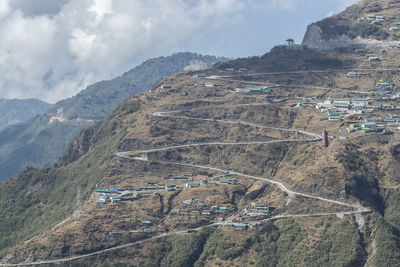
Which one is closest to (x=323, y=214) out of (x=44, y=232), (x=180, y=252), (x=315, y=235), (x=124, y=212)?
(x=315, y=235)

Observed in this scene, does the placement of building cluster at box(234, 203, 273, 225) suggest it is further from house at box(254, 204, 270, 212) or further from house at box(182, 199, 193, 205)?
house at box(182, 199, 193, 205)

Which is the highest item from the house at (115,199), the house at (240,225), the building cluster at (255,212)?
the house at (115,199)

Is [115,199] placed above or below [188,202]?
above

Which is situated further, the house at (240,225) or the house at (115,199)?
the house at (115,199)

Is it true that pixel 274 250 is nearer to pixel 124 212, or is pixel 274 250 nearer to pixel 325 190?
pixel 325 190

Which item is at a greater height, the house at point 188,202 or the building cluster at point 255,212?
the house at point 188,202

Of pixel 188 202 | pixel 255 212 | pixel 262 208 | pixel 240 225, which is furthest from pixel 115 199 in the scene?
pixel 262 208

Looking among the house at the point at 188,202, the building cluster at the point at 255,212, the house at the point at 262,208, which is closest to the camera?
the building cluster at the point at 255,212

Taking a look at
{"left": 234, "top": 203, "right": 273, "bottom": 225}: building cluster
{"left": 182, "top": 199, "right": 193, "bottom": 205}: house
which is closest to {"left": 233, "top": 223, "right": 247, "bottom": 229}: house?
{"left": 234, "top": 203, "right": 273, "bottom": 225}: building cluster

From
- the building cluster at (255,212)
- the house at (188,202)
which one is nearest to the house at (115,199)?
the house at (188,202)

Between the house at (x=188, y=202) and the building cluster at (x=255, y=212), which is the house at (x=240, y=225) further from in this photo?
the house at (x=188, y=202)

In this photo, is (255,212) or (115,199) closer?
(255,212)

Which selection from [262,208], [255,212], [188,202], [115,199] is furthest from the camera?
[115,199]

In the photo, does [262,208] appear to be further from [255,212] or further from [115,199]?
[115,199]
